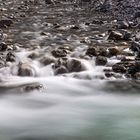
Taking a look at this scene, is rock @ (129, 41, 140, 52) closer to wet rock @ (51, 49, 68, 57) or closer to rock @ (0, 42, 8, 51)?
wet rock @ (51, 49, 68, 57)

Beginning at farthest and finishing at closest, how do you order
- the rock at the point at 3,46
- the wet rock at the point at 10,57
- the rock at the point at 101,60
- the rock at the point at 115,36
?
the rock at the point at 115,36 → the rock at the point at 3,46 → the wet rock at the point at 10,57 → the rock at the point at 101,60

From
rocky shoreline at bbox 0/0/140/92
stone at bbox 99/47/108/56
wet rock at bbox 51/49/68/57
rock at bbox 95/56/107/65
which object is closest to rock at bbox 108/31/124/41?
rocky shoreline at bbox 0/0/140/92

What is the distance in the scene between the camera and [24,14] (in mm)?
19250

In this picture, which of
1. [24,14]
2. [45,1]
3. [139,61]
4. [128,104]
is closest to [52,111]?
[128,104]

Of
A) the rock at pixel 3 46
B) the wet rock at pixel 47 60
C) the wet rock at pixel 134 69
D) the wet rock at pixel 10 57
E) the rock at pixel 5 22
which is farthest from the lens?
the rock at pixel 5 22

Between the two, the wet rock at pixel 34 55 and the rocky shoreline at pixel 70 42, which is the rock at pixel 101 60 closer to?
the rocky shoreline at pixel 70 42

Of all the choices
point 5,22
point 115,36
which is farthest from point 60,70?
point 5,22

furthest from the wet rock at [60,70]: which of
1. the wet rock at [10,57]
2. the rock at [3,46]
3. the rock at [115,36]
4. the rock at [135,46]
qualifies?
the rock at [115,36]

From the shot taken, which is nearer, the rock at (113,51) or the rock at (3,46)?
the rock at (113,51)

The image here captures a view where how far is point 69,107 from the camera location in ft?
29.8

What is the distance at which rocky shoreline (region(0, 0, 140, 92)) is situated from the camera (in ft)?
35.3

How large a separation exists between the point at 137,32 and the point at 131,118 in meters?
6.27

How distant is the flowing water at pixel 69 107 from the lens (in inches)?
310

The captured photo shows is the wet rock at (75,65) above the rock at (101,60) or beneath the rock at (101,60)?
beneath
